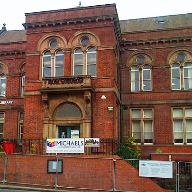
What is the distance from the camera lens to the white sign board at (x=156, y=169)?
1363 cm

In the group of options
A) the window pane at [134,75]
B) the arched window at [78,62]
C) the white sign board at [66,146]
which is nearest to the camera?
the white sign board at [66,146]

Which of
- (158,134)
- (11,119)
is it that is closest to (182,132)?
(158,134)

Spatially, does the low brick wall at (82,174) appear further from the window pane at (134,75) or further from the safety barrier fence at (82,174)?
the window pane at (134,75)

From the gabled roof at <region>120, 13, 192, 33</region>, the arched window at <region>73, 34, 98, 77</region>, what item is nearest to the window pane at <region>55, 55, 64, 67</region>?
the arched window at <region>73, 34, 98, 77</region>

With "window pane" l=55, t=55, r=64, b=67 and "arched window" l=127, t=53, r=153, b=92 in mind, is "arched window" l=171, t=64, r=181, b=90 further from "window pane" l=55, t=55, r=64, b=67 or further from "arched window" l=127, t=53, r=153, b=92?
"window pane" l=55, t=55, r=64, b=67

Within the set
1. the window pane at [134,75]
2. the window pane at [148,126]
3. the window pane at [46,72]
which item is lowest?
the window pane at [148,126]

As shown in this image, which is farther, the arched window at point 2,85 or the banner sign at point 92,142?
the arched window at point 2,85

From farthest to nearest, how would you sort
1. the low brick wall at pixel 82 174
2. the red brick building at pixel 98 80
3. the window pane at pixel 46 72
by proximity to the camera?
the window pane at pixel 46 72
the red brick building at pixel 98 80
the low brick wall at pixel 82 174

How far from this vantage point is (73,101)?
61.3 feet

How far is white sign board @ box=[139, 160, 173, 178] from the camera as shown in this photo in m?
13.6

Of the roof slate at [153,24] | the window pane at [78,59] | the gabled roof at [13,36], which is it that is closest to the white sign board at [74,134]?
the window pane at [78,59]

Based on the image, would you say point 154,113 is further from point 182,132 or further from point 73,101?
point 73,101

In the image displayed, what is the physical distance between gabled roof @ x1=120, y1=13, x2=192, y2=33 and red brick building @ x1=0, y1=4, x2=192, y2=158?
190 mm

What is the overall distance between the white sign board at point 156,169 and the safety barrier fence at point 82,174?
21.7 inches
